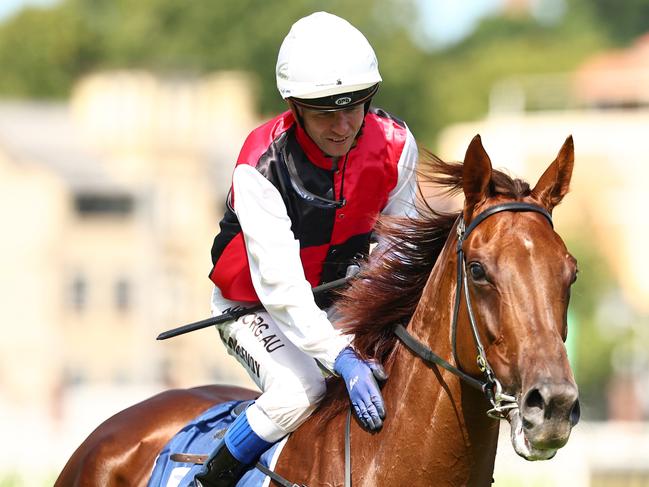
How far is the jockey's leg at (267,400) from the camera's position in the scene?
480 centimetres

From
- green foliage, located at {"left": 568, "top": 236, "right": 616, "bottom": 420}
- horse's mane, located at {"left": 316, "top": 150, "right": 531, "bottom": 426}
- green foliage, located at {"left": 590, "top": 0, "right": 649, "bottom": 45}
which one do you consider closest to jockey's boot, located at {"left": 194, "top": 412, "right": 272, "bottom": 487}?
horse's mane, located at {"left": 316, "top": 150, "right": 531, "bottom": 426}

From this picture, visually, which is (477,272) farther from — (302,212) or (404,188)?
(404,188)

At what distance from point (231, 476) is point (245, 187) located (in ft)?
3.30

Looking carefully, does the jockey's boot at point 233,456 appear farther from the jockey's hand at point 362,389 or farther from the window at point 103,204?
the window at point 103,204

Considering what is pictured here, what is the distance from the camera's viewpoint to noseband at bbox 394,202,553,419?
164 inches

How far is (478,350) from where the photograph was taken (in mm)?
4273

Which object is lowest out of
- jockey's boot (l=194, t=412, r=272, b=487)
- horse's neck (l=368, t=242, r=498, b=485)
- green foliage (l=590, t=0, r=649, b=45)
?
green foliage (l=590, t=0, r=649, b=45)

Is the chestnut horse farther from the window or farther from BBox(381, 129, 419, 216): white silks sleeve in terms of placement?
the window

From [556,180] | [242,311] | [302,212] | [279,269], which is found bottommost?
Answer: [242,311]

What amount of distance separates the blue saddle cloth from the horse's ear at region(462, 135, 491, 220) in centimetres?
139

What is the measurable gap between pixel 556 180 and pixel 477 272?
46 cm

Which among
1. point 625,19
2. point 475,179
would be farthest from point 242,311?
point 625,19

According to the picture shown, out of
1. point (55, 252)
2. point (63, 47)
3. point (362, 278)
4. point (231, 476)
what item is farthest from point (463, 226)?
point (63, 47)

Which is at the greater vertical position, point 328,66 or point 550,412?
point 328,66
